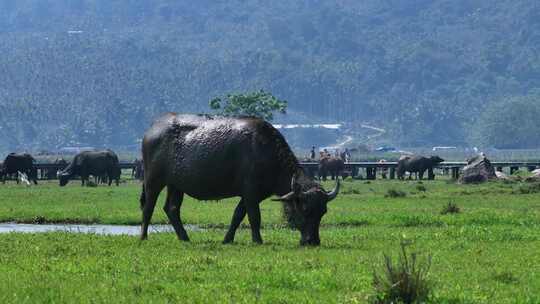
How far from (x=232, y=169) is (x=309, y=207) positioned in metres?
2.09

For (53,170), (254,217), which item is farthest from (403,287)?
(53,170)

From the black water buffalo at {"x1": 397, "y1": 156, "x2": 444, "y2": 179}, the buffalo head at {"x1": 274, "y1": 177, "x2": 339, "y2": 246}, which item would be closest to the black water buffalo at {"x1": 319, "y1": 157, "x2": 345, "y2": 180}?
the black water buffalo at {"x1": 397, "y1": 156, "x2": 444, "y2": 179}

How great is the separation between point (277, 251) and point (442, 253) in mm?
2947

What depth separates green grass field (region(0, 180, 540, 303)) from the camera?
18016 mm

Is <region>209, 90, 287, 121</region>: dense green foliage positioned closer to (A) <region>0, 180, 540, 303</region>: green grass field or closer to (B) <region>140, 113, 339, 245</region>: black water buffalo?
(A) <region>0, 180, 540, 303</region>: green grass field

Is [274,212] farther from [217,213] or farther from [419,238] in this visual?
[419,238]

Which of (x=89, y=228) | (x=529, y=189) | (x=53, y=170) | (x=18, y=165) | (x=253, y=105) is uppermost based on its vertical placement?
(x=89, y=228)

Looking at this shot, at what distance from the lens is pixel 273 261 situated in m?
21.7

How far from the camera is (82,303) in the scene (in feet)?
56.4

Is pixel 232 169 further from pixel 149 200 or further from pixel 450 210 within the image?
pixel 450 210

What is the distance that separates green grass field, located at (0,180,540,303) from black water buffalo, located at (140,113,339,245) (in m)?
0.66

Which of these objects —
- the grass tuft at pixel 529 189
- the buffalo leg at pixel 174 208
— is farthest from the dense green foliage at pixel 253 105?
the buffalo leg at pixel 174 208

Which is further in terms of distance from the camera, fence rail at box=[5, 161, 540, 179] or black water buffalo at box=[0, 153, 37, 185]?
fence rail at box=[5, 161, 540, 179]

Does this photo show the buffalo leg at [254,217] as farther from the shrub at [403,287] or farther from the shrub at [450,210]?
the shrub at [450,210]
